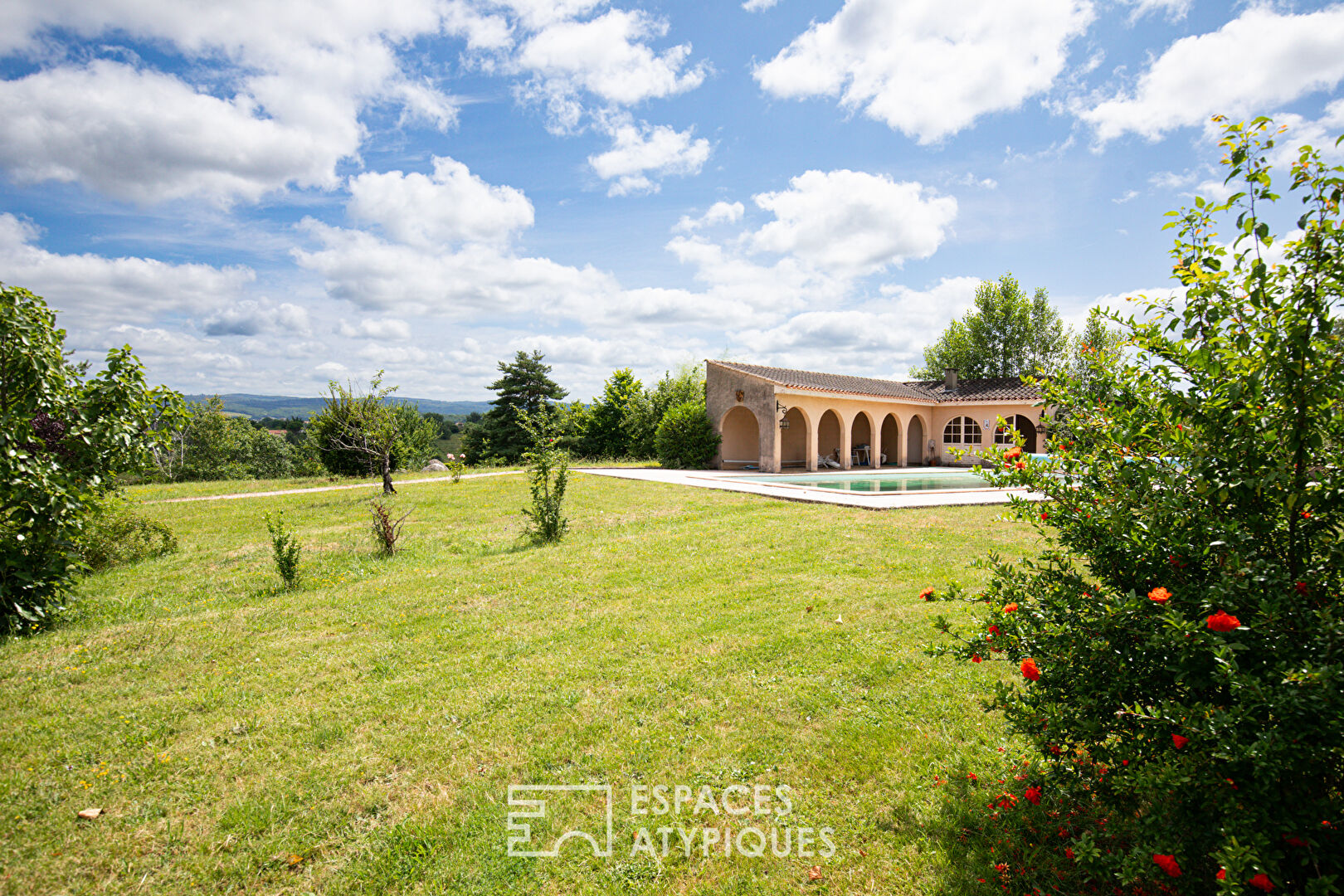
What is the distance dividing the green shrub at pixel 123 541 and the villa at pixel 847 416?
17.4 m

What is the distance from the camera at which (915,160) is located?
46.9 feet

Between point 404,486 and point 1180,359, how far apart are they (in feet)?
58.5

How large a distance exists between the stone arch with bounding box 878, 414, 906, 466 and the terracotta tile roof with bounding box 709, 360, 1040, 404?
175cm

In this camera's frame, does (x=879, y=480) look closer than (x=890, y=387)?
Yes

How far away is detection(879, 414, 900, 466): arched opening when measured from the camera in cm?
2797

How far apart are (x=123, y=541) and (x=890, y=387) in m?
28.6

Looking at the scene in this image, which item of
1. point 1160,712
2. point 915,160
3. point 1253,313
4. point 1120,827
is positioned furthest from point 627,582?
point 915,160

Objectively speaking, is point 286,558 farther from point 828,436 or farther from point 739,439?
point 828,436

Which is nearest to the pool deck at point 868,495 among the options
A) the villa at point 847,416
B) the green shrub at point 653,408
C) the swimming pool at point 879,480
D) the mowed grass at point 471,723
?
the swimming pool at point 879,480

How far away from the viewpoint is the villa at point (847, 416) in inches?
871

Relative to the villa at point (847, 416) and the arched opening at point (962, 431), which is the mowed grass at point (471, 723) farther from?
the arched opening at point (962, 431)

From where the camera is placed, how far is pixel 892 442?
29.6 metres

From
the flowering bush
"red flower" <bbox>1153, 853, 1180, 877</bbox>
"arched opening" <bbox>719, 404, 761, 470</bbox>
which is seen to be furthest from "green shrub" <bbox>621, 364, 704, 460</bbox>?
"red flower" <bbox>1153, 853, 1180, 877</bbox>

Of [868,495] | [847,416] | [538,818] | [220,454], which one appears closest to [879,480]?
[847,416]
